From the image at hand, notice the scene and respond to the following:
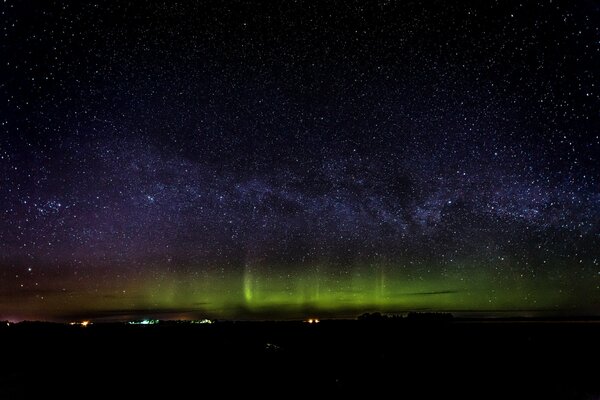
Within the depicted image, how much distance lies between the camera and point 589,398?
61.0ft

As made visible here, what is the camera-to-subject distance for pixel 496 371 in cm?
2628

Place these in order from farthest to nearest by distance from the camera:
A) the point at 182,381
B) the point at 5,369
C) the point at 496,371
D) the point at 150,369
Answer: the point at 496,371, the point at 150,369, the point at 5,369, the point at 182,381

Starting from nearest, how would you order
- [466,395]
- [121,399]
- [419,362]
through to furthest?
[121,399], [466,395], [419,362]

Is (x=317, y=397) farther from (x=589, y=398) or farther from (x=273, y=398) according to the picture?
(x=589, y=398)

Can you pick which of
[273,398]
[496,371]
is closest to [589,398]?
[496,371]

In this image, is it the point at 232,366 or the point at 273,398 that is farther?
the point at 232,366

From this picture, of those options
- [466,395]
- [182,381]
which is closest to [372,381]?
[466,395]

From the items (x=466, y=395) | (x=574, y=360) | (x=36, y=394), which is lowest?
(x=574, y=360)

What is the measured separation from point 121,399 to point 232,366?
10902mm

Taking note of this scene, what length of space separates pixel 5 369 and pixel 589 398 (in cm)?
2878

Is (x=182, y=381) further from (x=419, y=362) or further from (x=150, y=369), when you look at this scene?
(x=419, y=362)

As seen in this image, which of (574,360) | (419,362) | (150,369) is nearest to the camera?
(150,369)

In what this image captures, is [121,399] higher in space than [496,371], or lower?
higher

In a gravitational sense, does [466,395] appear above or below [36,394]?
below
